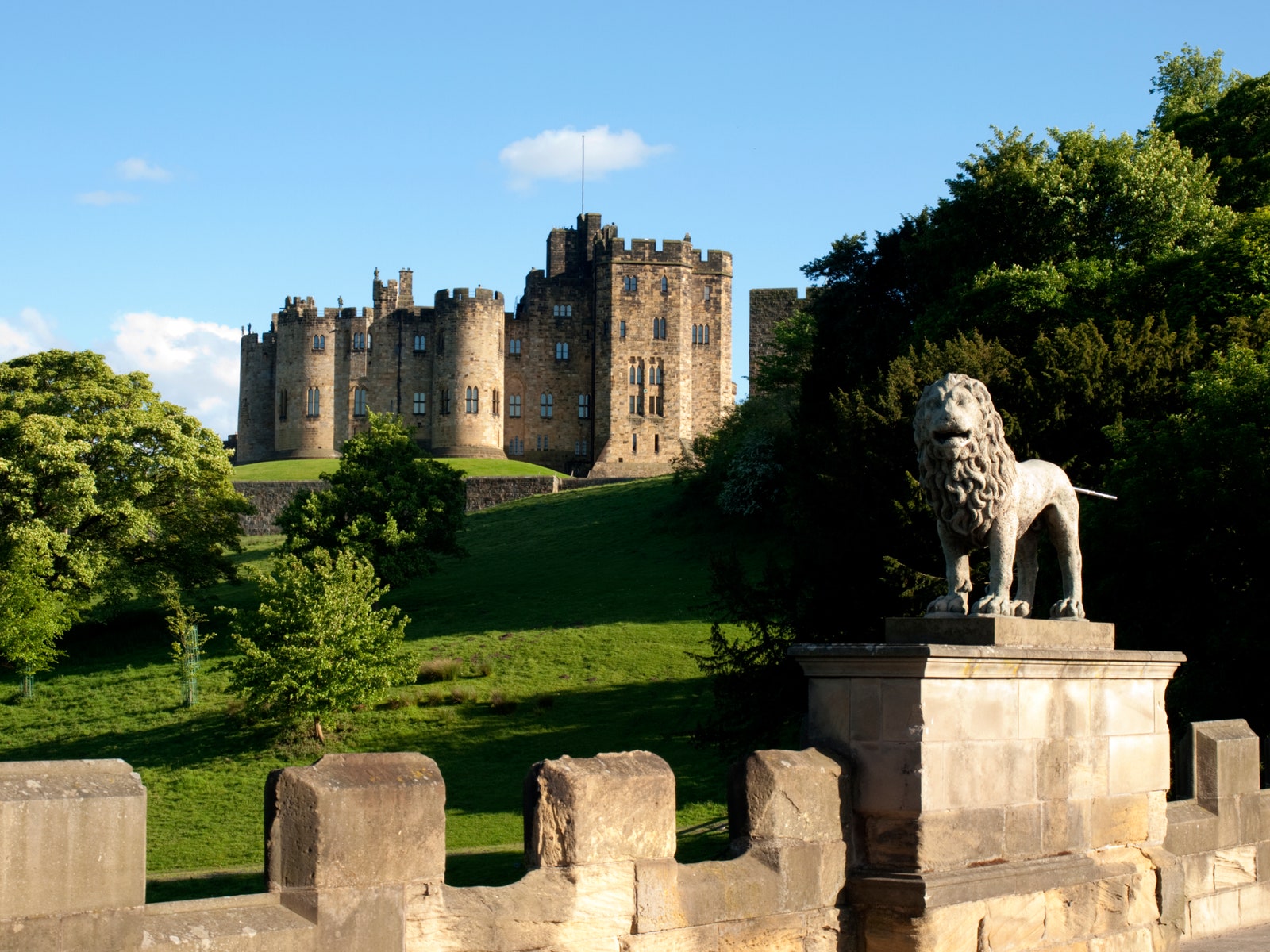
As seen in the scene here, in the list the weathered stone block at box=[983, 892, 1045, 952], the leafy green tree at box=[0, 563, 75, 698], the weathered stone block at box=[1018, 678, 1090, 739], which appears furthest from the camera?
the leafy green tree at box=[0, 563, 75, 698]

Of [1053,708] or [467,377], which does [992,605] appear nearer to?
[1053,708]

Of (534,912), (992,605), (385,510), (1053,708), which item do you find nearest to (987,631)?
(992,605)

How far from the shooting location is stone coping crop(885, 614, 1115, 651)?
8.08 metres

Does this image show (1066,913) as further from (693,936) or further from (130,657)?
(130,657)

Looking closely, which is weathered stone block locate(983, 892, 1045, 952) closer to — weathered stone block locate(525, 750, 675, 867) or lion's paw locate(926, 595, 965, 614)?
lion's paw locate(926, 595, 965, 614)

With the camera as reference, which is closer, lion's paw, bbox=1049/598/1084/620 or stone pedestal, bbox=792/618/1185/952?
stone pedestal, bbox=792/618/1185/952

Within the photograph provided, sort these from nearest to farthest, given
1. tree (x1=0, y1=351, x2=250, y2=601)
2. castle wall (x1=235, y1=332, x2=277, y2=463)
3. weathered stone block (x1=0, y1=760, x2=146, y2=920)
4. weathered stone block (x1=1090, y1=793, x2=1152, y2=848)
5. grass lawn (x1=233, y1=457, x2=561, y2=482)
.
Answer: weathered stone block (x1=0, y1=760, x2=146, y2=920) < weathered stone block (x1=1090, y1=793, x2=1152, y2=848) < tree (x1=0, y1=351, x2=250, y2=601) < grass lawn (x1=233, y1=457, x2=561, y2=482) < castle wall (x1=235, y1=332, x2=277, y2=463)

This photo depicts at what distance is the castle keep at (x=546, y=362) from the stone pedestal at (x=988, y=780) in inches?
3461

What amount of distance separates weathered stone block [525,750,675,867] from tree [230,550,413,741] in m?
28.6

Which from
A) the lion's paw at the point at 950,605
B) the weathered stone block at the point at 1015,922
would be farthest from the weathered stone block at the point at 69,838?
the lion's paw at the point at 950,605

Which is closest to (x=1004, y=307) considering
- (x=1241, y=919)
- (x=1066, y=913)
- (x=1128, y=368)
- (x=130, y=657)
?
(x=1128, y=368)

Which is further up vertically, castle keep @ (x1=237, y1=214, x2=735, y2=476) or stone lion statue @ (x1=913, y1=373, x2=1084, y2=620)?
castle keep @ (x1=237, y1=214, x2=735, y2=476)

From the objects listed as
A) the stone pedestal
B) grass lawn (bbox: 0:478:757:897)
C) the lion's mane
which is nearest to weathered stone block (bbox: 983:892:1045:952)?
the stone pedestal

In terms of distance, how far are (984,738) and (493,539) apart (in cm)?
5657
